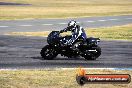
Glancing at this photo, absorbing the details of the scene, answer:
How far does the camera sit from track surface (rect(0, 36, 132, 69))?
18359mm

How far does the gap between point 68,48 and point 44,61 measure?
4.59 feet

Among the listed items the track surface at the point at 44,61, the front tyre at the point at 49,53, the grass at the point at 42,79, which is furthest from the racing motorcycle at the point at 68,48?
the grass at the point at 42,79

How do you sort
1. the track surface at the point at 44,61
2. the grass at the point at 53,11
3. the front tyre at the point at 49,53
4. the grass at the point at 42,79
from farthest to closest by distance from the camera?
the grass at the point at 53,11 < the front tyre at the point at 49,53 < the track surface at the point at 44,61 < the grass at the point at 42,79

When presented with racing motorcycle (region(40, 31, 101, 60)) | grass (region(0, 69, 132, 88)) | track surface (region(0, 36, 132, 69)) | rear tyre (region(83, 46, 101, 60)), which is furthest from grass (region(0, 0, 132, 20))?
grass (region(0, 69, 132, 88))

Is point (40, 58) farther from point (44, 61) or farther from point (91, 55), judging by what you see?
point (91, 55)

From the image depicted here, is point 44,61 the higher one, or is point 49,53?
point 49,53

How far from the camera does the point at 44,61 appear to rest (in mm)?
19250

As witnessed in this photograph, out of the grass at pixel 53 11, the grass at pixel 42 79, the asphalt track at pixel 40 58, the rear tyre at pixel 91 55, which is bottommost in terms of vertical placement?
the grass at pixel 53 11

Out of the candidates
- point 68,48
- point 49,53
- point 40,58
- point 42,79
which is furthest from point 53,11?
point 42,79

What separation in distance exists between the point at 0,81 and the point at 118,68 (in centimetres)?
595

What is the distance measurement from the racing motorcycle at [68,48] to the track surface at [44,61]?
0.30 meters

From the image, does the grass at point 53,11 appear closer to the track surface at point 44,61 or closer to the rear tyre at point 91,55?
the track surface at point 44,61

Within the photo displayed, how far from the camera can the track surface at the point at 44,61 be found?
18359 millimetres

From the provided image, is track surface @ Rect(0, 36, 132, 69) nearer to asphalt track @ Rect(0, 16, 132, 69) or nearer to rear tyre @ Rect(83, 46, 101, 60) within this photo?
asphalt track @ Rect(0, 16, 132, 69)
